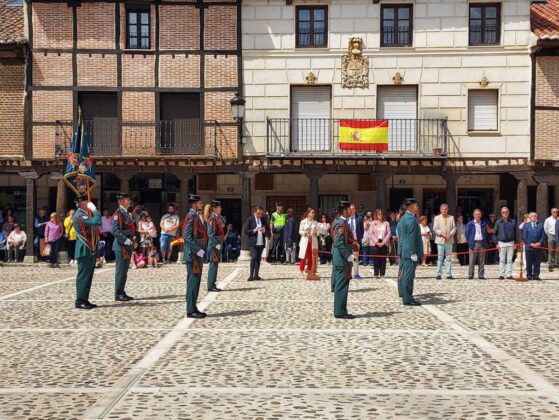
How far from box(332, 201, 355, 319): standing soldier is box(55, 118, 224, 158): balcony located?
1220cm

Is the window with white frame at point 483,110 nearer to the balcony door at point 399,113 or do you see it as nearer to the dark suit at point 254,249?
the balcony door at point 399,113

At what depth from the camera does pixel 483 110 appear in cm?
2283

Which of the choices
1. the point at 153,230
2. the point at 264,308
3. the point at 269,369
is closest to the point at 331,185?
the point at 153,230

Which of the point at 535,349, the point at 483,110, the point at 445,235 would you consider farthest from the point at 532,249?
the point at 535,349

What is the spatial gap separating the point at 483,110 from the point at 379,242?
25.0 ft

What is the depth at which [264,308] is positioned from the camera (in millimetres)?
11570

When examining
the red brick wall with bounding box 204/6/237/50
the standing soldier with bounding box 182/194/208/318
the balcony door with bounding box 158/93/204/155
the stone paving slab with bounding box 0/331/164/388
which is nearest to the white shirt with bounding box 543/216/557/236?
the balcony door with bounding box 158/93/204/155

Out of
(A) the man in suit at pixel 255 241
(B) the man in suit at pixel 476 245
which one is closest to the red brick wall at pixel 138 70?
(A) the man in suit at pixel 255 241

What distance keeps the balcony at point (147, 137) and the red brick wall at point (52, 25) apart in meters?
2.53

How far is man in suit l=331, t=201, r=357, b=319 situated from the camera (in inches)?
412

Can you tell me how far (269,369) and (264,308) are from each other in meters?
4.42

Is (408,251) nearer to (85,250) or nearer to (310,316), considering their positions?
(310,316)

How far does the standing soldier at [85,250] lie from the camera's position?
1150 cm

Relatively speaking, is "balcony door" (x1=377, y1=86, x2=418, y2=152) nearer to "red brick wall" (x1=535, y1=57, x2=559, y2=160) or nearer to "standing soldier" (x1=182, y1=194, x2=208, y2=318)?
"red brick wall" (x1=535, y1=57, x2=559, y2=160)
